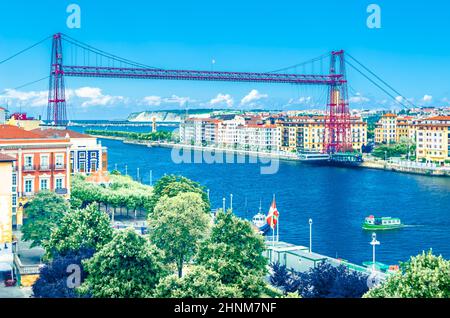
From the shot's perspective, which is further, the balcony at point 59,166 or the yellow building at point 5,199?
the balcony at point 59,166

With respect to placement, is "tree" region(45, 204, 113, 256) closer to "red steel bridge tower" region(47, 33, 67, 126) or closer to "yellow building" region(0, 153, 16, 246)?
"yellow building" region(0, 153, 16, 246)

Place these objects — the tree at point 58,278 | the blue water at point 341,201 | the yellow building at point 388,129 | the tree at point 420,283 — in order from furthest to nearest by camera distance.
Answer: the yellow building at point 388,129, the blue water at point 341,201, the tree at point 58,278, the tree at point 420,283

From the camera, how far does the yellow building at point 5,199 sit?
425cm

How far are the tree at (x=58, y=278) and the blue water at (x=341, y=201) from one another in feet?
9.54

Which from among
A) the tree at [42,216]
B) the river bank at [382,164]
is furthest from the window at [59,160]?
the river bank at [382,164]

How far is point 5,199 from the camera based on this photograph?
428cm

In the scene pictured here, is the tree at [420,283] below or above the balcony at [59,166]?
below

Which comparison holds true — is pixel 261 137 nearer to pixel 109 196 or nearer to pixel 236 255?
pixel 109 196

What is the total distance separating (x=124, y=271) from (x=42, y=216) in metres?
2.02

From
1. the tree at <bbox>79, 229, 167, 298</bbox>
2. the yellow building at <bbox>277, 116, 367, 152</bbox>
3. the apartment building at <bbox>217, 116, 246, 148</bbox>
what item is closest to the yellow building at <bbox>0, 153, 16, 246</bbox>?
the tree at <bbox>79, 229, 167, 298</bbox>

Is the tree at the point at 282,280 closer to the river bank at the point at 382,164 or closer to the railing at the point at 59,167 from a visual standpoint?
the railing at the point at 59,167
